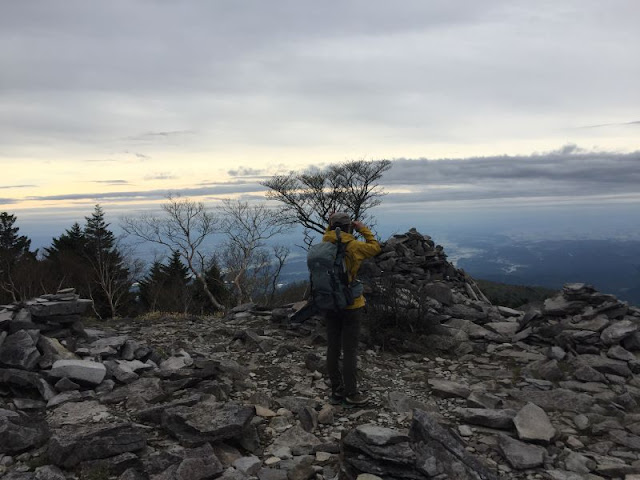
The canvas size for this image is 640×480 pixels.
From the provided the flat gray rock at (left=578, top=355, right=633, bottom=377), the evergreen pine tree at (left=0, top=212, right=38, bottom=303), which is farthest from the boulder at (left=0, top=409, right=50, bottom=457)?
the evergreen pine tree at (left=0, top=212, right=38, bottom=303)

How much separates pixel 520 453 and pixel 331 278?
9.95ft

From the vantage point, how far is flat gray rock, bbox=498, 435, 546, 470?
4699mm

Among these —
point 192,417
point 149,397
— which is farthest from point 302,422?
point 149,397

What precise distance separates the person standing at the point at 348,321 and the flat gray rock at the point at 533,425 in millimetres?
2077

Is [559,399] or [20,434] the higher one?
[20,434]

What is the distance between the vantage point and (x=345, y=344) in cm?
614

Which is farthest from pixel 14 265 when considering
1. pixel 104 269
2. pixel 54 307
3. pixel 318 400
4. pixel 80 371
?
pixel 318 400

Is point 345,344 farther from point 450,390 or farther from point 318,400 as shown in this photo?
point 450,390

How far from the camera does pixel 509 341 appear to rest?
31.5 feet

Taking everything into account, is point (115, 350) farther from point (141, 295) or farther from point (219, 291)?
point (141, 295)

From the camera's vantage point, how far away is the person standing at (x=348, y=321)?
237 inches

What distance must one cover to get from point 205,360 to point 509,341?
661 centimetres

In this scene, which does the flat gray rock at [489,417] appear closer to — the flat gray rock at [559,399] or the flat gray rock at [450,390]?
the flat gray rock at [450,390]

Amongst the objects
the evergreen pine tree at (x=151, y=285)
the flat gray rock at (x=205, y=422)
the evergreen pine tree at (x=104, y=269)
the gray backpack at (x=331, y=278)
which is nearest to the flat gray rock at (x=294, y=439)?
the flat gray rock at (x=205, y=422)
